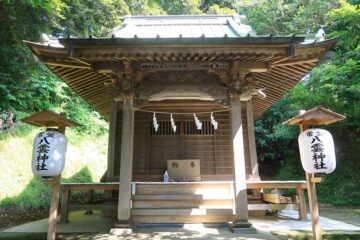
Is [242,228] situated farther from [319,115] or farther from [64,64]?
[64,64]

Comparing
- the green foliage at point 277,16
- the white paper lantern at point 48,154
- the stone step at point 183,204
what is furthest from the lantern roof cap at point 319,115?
the green foliage at point 277,16

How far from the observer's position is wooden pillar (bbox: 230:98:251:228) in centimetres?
605

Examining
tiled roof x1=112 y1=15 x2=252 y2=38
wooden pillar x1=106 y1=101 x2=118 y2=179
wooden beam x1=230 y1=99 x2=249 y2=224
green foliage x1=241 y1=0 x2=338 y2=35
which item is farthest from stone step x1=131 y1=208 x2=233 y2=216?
green foliage x1=241 y1=0 x2=338 y2=35

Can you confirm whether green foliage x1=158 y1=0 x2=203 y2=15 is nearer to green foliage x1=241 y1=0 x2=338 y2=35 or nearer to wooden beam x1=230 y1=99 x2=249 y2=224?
green foliage x1=241 y1=0 x2=338 y2=35

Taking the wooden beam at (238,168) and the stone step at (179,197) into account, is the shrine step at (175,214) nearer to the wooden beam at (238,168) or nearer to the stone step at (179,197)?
the stone step at (179,197)

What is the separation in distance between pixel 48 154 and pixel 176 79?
129 inches

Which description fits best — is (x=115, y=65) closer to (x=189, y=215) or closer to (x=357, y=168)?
(x=189, y=215)

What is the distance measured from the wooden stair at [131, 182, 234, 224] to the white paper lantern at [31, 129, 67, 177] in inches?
83.0

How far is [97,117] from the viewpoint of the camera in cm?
1911

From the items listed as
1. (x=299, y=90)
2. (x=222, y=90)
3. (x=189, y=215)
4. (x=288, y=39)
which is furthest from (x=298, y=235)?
(x=299, y=90)

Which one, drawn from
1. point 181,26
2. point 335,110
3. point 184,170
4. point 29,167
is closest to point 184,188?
point 184,170

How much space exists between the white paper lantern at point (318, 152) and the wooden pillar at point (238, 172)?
1400 millimetres

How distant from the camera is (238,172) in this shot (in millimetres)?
6242

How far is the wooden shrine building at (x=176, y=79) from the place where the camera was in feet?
18.9
